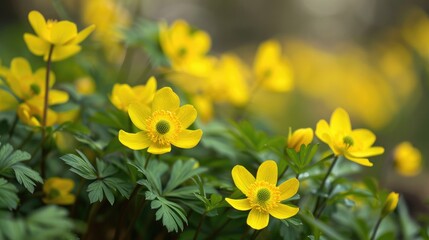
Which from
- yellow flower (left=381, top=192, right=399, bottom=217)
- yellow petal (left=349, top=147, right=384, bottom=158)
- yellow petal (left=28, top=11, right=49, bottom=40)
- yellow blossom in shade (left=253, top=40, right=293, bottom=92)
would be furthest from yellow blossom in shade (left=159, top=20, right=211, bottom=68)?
yellow flower (left=381, top=192, right=399, bottom=217)

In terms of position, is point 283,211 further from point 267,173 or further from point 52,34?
point 52,34

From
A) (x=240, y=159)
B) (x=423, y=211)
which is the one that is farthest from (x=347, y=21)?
(x=240, y=159)

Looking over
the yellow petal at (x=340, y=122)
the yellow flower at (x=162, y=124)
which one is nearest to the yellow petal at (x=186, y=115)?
the yellow flower at (x=162, y=124)

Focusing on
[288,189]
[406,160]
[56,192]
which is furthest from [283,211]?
[406,160]

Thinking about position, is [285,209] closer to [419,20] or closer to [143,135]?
[143,135]

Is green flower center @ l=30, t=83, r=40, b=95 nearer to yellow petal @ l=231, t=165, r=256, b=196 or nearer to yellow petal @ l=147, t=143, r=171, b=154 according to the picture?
yellow petal @ l=147, t=143, r=171, b=154

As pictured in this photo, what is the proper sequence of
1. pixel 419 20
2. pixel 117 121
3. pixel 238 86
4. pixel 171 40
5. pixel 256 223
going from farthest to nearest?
pixel 419 20 < pixel 238 86 < pixel 171 40 < pixel 117 121 < pixel 256 223

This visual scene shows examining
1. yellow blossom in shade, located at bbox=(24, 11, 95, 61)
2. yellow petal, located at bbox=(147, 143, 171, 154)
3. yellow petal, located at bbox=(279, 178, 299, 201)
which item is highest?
yellow blossom in shade, located at bbox=(24, 11, 95, 61)
